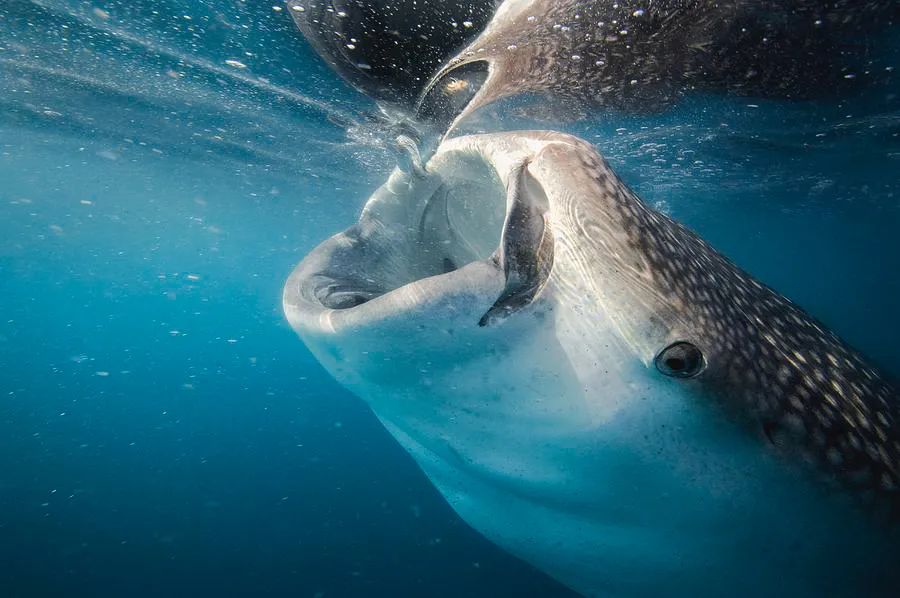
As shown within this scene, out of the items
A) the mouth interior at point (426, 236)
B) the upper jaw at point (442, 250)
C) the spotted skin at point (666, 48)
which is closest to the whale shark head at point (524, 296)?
the upper jaw at point (442, 250)

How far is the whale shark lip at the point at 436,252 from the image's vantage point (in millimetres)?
1152

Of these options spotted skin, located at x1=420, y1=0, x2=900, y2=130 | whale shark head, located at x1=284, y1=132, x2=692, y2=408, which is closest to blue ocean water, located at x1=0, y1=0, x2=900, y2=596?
spotted skin, located at x1=420, y1=0, x2=900, y2=130

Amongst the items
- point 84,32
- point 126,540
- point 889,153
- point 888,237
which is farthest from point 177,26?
point 888,237

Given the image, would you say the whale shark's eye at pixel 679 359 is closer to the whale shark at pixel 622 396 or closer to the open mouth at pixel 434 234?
the whale shark at pixel 622 396

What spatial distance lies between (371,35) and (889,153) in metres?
13.7

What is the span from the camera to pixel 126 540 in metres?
7.53

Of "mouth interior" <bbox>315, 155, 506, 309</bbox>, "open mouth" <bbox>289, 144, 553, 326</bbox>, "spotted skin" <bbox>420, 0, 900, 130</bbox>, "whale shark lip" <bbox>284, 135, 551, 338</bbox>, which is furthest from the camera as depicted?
"spotted skin" <bbox>420, 0, 900, 130</bbox>

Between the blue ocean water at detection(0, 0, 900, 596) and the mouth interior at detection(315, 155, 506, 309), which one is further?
the blue ocean water at detection(0, 0, 900, 596)

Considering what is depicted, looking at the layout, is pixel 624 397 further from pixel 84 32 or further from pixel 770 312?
pixel 84 32

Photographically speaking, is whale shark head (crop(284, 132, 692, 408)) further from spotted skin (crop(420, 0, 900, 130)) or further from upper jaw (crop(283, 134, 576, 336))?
spotted skin (crop(420, 0, 900, 130))

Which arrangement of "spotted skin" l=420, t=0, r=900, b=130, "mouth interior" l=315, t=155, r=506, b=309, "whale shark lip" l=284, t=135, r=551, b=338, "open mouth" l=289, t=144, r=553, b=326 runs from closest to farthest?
"whale shark lip" l=284, t=135, r=551, b=338 < "open mouth" l=289, t=144, r=553, b=326 < "mouth interior" l=315, t=155, r=506, b=309 < "spotted skin" l=420, t=0, r=900, b=130

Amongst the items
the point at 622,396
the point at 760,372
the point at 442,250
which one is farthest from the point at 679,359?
the point at 442,250

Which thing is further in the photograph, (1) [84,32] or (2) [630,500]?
(1) [84,32]

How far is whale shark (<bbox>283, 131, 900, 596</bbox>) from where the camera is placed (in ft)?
3.88
